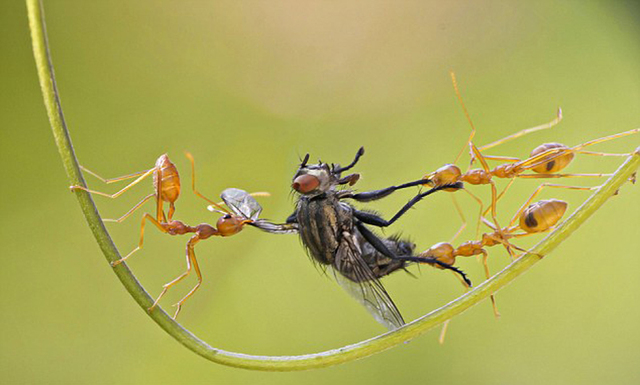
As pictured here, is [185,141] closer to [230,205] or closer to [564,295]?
[230,205]

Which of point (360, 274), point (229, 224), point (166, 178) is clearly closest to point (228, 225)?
point (229, 224)

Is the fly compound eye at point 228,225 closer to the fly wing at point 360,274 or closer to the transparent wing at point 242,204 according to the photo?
the transparent wing at point 242,204

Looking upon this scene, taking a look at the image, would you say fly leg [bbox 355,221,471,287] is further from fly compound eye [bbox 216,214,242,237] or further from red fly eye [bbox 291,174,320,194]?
fly compound eye [bbox 216,214,242,237]

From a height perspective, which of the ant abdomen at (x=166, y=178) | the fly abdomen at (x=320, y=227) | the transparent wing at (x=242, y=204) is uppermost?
the ant abdomen at (x=166, y=178)

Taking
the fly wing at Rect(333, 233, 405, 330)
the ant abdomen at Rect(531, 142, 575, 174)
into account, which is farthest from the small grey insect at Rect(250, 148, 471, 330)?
the ant abdomen at Rect(531, 142, 575, 174)

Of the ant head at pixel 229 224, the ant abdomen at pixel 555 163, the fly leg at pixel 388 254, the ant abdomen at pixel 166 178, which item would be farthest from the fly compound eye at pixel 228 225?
the ant abdomen at pixel 555 163

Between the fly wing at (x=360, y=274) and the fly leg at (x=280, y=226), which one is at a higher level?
the fly leg at (x=280, y=226)

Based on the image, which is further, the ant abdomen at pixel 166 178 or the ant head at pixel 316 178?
the ant abdomen at pixel 166 178
